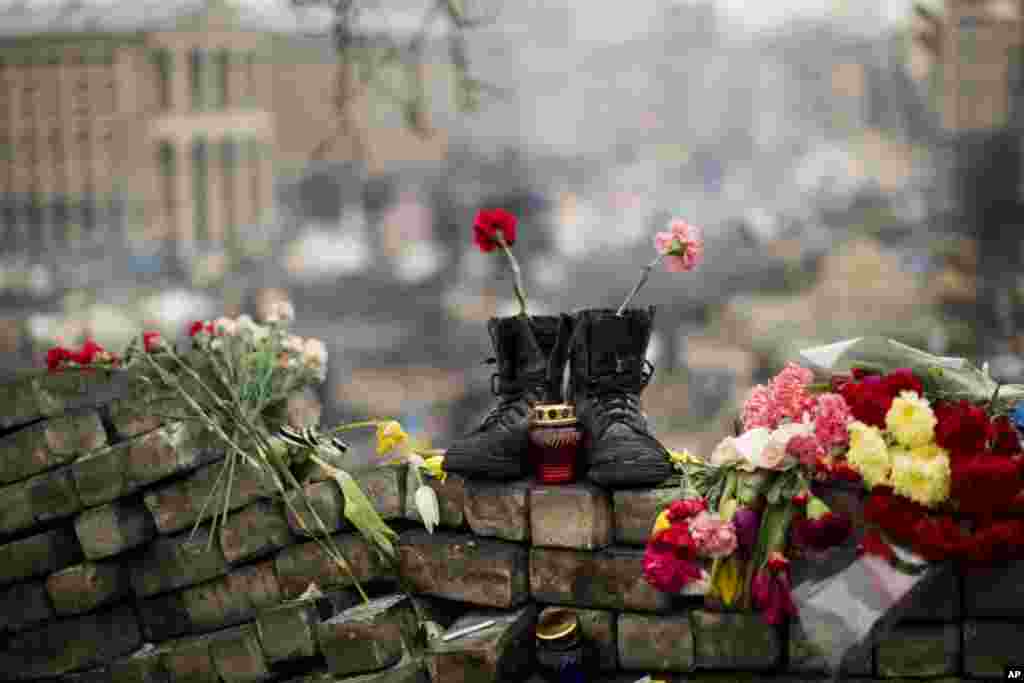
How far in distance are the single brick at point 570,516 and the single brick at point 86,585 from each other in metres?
0.80

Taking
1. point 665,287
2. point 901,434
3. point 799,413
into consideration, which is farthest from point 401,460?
point 665,287

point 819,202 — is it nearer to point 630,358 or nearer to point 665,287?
point 665,287

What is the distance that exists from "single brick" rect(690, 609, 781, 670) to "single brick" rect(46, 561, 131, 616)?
3.43 ft

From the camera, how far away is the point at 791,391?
1.89m

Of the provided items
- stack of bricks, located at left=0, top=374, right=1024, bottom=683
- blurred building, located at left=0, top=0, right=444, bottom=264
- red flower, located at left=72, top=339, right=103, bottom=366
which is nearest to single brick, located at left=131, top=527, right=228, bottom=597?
stack of bricks, located at left=0, top=374, right=1024, bottom=683

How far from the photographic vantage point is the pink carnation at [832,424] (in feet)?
5.75

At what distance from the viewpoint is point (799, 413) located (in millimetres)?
1870

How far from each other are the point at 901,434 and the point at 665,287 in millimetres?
5333

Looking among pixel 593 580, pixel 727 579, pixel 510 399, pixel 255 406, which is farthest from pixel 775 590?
pixel 255 406

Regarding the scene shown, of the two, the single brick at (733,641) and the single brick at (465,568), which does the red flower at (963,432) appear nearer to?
the single brick at (733,641)

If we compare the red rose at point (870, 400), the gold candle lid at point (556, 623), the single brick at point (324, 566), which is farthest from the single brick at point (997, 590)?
the single brick at point (324, 566)

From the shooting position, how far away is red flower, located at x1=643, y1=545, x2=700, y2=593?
1.75 meters

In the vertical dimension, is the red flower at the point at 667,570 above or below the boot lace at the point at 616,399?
below

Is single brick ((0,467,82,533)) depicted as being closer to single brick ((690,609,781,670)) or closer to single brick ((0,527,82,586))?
single brick ((0,527,82,586))
